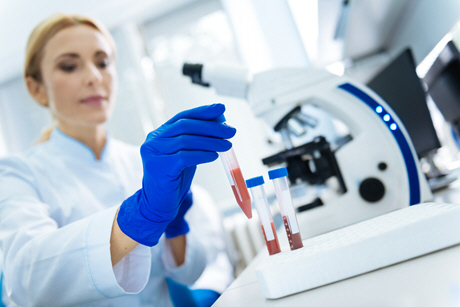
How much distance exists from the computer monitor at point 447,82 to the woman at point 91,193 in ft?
2.30

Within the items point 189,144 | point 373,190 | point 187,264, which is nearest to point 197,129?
point 189,144

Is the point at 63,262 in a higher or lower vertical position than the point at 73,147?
lower

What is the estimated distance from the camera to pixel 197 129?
60 centimetres

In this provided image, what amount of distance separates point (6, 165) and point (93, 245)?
549 mm

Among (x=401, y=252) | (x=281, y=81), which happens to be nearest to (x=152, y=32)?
(x=281, y=81)

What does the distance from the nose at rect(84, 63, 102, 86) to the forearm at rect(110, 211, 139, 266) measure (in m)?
0.63

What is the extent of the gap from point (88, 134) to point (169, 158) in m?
0.76

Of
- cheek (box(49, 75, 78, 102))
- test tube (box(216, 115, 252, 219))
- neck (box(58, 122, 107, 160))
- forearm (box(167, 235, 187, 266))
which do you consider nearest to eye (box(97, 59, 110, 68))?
cheek (box(49, 75, 78, 102))

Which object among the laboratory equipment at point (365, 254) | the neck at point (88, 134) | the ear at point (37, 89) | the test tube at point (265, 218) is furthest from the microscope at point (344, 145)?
the ear at point (37, 89)

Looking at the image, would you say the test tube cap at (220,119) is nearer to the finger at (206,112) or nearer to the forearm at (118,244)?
the finger at (206,112)

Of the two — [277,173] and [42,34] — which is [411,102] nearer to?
[277,173]

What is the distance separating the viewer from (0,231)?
30.3 inches

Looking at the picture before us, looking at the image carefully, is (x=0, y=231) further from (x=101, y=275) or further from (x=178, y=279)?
(x=178, y=279)

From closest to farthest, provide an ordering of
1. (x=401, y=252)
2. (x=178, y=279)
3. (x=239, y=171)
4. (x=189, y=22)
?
1. (x=401, y=252)
2. (x=239, y=171)
3. (x=178, y=279)
4. (x=189, y=22)
